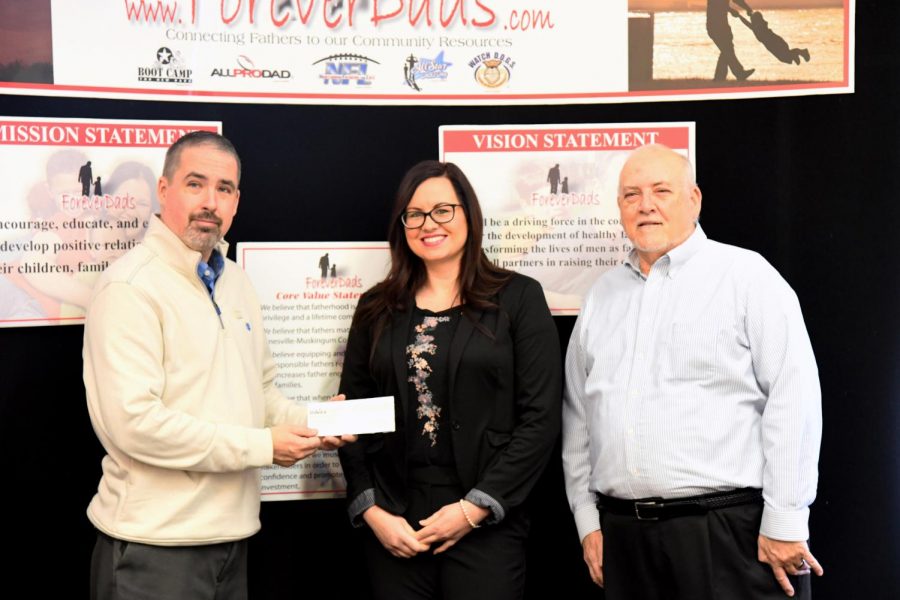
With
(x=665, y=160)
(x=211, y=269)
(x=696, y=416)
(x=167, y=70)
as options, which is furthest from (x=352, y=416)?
(x=167, y=70)

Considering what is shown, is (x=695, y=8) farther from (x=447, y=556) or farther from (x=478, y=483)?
(x=447, y=556)

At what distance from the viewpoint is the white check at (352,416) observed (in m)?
2.38

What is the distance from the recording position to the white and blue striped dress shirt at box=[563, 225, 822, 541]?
222cm

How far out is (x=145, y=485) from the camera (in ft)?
7.48

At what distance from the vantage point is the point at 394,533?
2414 millimetres

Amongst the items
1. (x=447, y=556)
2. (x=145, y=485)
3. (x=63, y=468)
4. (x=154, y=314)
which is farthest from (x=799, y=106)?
(x=63, y=468)

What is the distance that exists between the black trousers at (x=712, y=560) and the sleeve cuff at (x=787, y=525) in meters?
0.07

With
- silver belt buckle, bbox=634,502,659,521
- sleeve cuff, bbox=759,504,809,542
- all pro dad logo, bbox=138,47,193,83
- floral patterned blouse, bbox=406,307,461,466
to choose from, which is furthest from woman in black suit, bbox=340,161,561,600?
all pro dad logo, bbox=138,47,193,83

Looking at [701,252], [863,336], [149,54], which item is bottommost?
[863,336]

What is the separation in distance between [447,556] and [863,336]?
1683 mm

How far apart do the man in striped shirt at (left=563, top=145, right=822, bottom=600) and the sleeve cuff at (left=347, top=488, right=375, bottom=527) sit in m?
0.67

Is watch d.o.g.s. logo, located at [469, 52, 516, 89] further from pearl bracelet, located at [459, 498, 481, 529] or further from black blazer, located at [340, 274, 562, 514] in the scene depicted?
pearl bracelet, located at [459, 498, 481, 529]

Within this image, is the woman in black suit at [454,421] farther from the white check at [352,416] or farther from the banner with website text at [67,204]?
the banner with website text at [67,204]

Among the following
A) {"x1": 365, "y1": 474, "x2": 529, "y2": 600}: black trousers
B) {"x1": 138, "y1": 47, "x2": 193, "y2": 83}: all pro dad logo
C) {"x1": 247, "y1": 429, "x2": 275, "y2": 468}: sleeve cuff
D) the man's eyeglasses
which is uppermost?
{"x1": 138, "y1": 47, "x2": 193, "y2": 83}: all pro dad logo
